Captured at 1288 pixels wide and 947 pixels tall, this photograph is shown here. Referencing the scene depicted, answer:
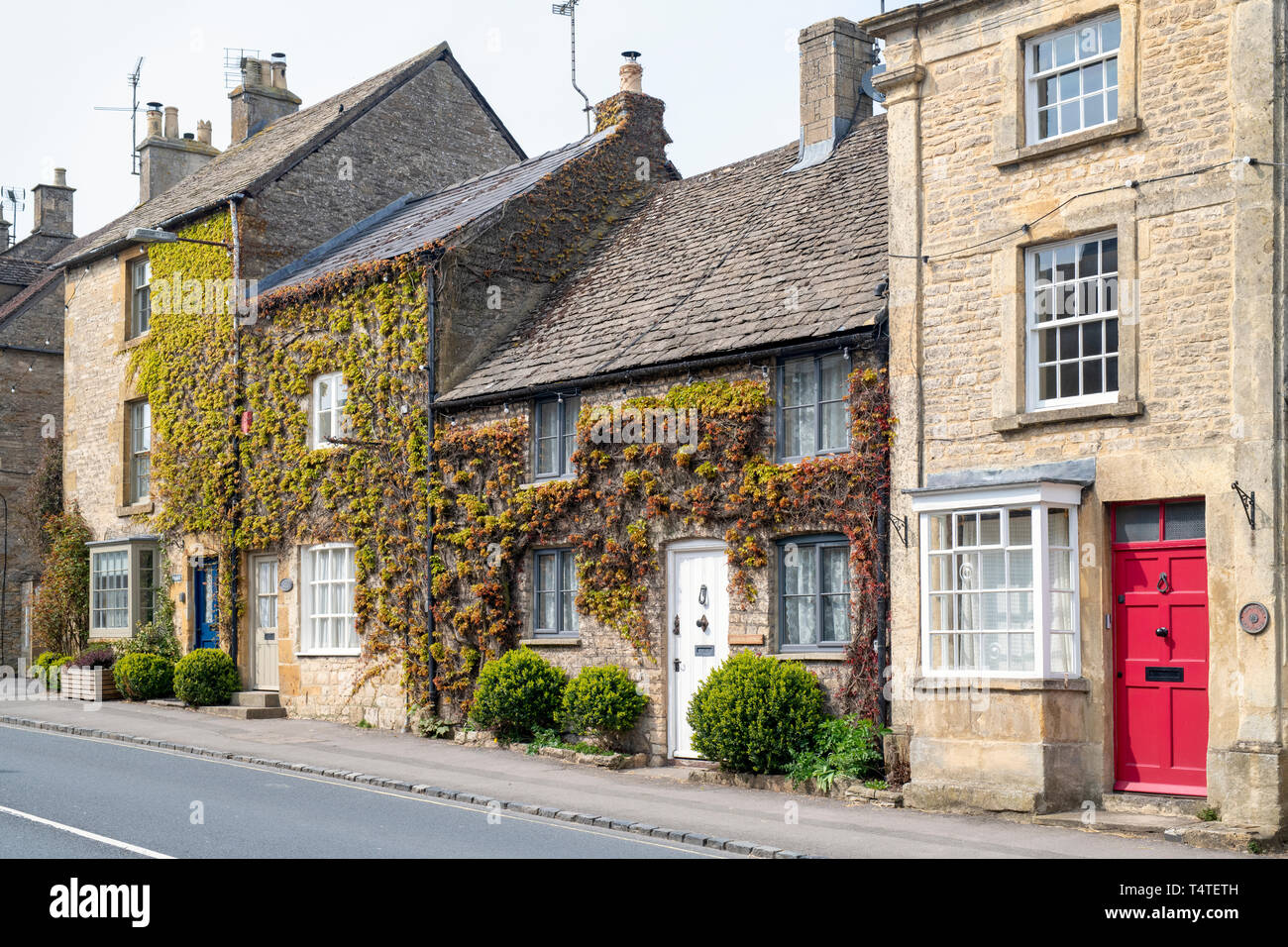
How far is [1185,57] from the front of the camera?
1288 centimetres

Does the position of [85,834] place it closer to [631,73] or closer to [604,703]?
[604,703]

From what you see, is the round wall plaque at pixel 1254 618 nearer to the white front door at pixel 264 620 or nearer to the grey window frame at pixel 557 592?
the grey window frame at pixel 557 592

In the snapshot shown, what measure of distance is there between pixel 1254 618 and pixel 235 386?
18.2m

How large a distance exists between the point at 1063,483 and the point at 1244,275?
2404mm

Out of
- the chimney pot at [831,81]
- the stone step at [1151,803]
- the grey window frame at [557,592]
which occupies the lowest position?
the stone step at [1151,803]

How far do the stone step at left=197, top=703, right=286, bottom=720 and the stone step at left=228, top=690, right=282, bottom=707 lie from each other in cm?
25

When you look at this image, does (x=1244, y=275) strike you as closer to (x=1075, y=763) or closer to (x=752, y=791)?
(x=1075, y=763)

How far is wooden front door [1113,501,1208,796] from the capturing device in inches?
501

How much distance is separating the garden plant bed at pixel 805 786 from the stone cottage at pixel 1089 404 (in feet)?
1.10

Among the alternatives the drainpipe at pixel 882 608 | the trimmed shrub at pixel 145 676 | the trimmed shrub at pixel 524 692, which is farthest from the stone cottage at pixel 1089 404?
the trimmed shrub at pixel 145 676

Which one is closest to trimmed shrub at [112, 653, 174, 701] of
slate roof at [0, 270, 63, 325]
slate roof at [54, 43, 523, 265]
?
slate roof at [54, 43, 523, 265]

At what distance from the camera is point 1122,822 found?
1251 cm

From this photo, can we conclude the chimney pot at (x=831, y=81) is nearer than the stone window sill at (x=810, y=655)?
No

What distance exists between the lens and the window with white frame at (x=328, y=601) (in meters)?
22.5
